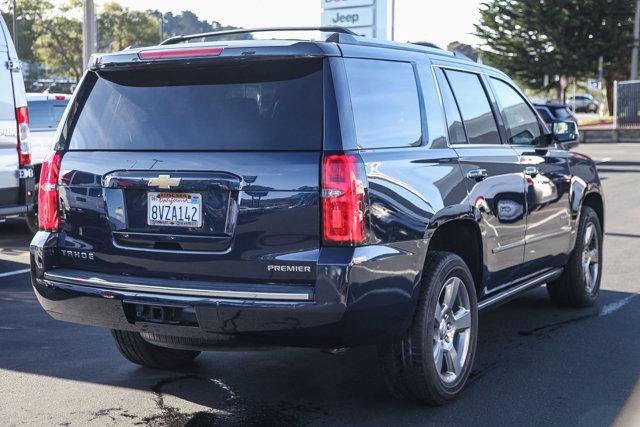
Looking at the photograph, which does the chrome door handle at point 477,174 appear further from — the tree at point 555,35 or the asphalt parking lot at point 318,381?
the tree at point 555,35

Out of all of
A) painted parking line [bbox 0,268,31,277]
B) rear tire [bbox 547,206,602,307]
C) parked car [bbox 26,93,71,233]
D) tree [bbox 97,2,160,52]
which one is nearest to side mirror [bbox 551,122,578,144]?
rear tire [bbox 547,206,602,307]

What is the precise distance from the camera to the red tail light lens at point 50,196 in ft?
15.7

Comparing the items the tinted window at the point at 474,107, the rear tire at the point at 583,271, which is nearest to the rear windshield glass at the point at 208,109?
the tinted window at the point at 474,107

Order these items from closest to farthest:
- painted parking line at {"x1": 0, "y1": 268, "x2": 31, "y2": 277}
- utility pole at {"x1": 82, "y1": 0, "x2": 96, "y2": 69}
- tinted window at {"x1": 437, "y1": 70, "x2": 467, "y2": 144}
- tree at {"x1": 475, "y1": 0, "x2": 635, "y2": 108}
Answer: tinted window at {"x1": 437, "y1": 70, "x2": 467, "y2": 144} → painted parking line at {"x1": 0, "y1": 268, "x2": 31, "y2": 277} → utility pole at {"x1": 82, "y1": 0, "x2": 96, "y2": 69} → tree at {"x1": 475, "y1": 0, "x2": 635, "y2": 108}

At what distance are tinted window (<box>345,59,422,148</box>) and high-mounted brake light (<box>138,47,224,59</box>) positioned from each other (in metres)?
0.63

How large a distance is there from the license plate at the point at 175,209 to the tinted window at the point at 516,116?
2.60 metres

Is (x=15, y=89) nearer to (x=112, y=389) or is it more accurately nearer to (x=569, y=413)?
(x=112, y=389)

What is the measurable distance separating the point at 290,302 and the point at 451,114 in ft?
5.77

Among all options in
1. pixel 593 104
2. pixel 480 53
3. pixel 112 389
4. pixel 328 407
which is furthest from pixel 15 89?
pixel 593 104

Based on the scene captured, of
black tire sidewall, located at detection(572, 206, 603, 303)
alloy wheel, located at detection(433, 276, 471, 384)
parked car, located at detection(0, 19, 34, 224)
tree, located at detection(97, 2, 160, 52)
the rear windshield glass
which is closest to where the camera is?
the rear windshield glass

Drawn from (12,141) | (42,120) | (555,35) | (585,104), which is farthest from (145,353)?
(585,104)

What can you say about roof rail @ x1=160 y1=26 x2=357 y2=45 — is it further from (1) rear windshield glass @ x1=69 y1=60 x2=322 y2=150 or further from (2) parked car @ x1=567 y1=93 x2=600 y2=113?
(2) parked car @ x1=567 y1=93 x2=600 y2=113

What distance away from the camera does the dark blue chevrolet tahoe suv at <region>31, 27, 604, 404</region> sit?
13.7 ft

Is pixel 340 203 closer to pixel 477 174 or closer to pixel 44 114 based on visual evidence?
pixel 477 174
